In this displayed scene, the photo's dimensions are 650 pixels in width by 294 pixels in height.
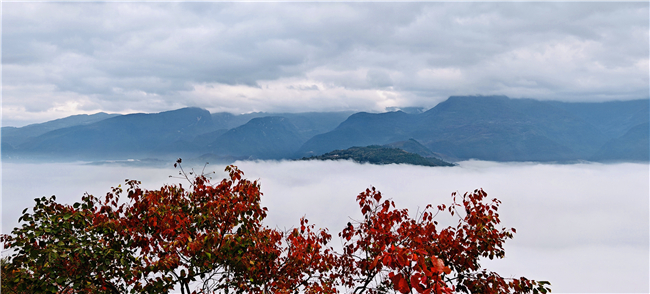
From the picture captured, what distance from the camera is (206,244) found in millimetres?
9938

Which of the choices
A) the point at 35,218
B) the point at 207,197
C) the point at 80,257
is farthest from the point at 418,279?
the point at 35,218

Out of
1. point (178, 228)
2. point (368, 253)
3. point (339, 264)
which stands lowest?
point (339, 264)

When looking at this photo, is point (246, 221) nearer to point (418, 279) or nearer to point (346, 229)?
point (346, 229)

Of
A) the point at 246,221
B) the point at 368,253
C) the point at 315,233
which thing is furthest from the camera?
the point at 315,233

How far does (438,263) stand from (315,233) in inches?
388

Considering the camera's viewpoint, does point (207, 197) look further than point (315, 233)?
No

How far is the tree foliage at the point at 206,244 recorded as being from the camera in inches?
394

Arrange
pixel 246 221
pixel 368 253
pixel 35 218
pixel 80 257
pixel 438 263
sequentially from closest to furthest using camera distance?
1. pixel 438 263
2. pixel 80 257
3. pixel 35 218
4. pixel 246 221
5. pixel 368 253

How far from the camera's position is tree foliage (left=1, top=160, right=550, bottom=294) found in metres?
10.0

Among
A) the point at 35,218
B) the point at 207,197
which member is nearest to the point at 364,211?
the point at 207,197

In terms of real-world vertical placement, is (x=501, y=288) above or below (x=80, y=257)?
below

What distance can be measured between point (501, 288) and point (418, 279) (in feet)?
23.9

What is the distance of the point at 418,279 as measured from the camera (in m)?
5.25

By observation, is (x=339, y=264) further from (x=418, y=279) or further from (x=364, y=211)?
(x=418, y=279)
